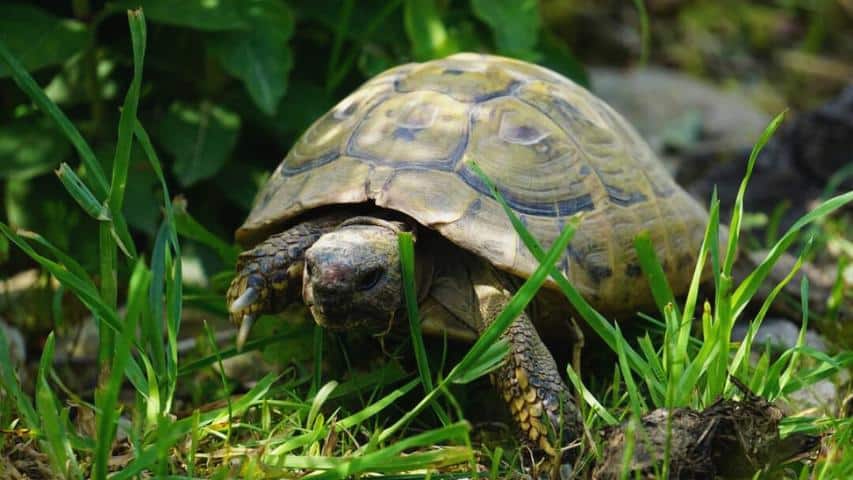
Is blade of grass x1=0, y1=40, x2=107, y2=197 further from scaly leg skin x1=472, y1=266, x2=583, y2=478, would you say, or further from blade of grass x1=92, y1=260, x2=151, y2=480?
scaly leg skin x1=472, y1=266, x2=583, y2=478

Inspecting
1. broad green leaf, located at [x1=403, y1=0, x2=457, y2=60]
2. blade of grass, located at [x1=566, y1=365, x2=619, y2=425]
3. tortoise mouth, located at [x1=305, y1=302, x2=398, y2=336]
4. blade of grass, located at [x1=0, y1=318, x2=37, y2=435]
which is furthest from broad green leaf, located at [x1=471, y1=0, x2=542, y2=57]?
blade of grass, located at [x1=0, y1=318, x2=37, y2=435]

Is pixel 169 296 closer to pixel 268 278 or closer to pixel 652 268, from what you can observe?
pixel 268 278

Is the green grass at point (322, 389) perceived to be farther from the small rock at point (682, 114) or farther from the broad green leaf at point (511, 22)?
the small rock at point (682, 114)

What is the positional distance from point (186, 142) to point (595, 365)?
181 centimetres

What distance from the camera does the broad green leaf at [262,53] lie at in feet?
11.3

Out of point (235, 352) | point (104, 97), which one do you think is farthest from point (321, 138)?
point (104, 97)

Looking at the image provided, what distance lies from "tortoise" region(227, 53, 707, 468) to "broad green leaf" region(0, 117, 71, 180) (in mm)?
1177

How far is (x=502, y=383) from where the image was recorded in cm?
226

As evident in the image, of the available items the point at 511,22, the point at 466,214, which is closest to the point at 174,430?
the point at 466,214

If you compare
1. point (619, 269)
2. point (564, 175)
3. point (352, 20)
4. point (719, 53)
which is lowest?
point (719, 53)

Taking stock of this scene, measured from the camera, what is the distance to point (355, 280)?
7.16 ft

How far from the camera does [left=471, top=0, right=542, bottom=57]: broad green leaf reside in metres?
3.70

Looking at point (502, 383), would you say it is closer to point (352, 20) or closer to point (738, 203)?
point (738, 203)

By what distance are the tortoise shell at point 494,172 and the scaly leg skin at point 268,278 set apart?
0.16 metres
